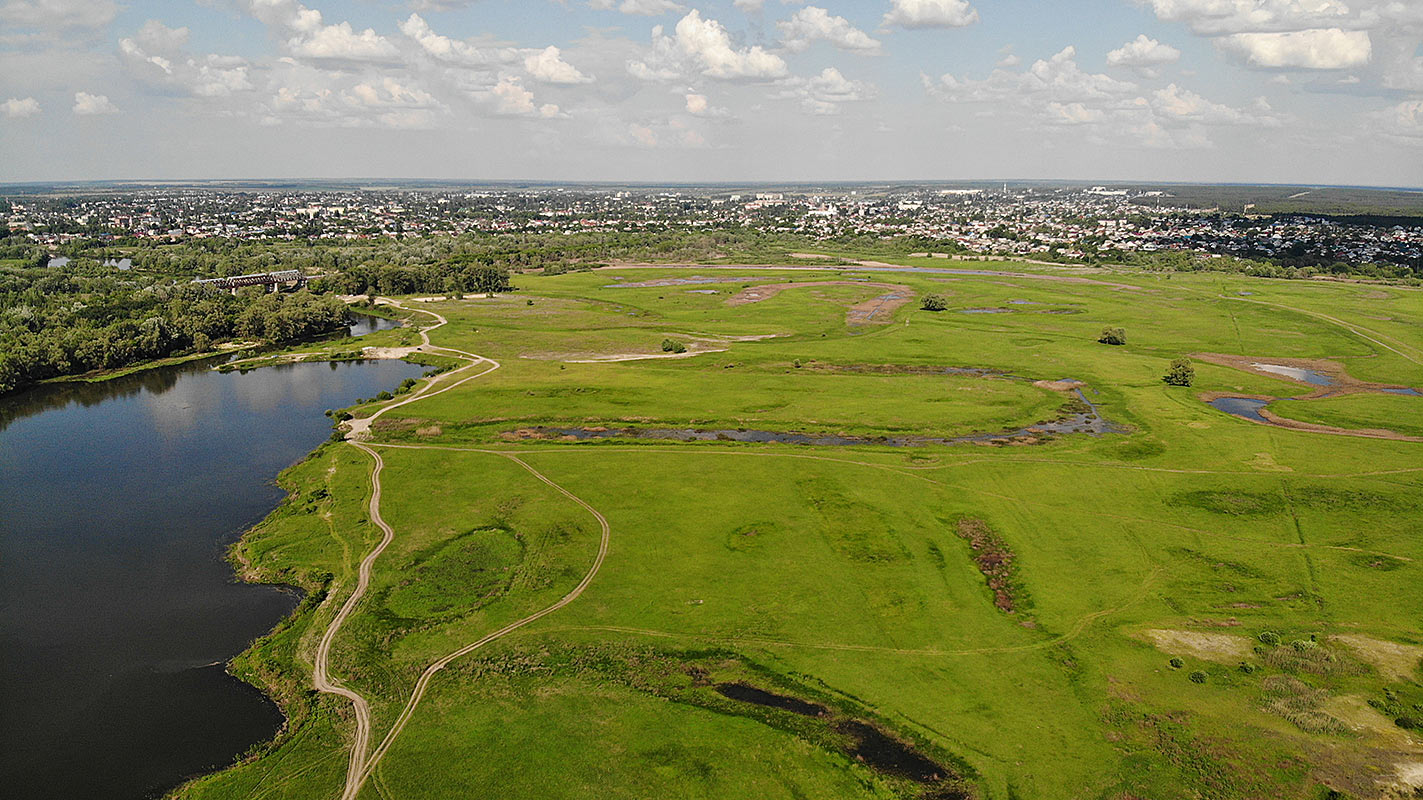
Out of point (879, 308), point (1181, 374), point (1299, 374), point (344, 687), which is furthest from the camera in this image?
point (879, 308)

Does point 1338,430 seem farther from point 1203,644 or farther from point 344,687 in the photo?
point 344,687

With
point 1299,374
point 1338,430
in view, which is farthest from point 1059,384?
point 1299,374

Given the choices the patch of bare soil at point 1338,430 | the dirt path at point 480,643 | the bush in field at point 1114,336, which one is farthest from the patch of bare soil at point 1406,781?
the bush in field at point 1114,336

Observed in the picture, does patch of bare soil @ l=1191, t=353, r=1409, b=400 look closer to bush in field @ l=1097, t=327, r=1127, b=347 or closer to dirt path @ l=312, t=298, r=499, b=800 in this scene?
bush in field @ l=1097, t=327, r=1127, b=347

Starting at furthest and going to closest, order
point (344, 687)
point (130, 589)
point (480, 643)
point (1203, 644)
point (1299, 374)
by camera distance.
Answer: point (1299, 374), point (130, 589), point (480, 643), point (1203, 644), point (344, 687)

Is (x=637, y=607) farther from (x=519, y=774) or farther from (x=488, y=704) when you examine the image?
(x=519, y=774)

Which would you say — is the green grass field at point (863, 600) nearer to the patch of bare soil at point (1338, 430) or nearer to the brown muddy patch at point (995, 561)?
the brown muddy patch at point (995, 561)
